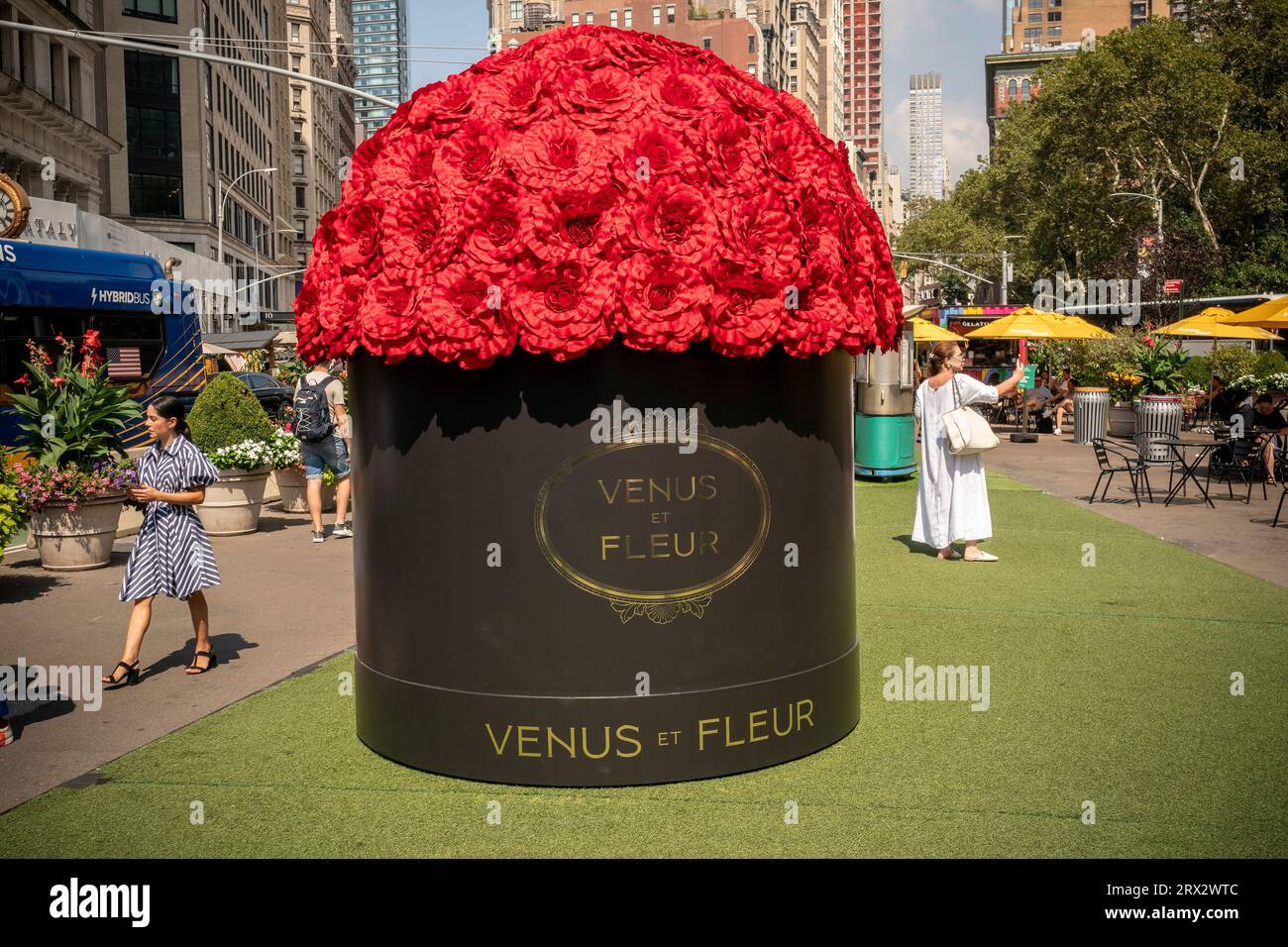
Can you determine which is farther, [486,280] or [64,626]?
[64,626]

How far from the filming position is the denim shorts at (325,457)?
42.7 ft

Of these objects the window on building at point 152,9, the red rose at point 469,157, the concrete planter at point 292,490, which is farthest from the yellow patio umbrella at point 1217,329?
the window on building at point 152,9

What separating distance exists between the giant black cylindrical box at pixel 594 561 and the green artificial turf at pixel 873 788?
244mm

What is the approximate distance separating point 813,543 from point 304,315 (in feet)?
8.12

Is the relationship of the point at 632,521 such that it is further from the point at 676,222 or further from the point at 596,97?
the point at 596,97

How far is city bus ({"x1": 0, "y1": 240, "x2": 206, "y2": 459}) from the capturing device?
20.4m

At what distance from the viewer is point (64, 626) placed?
350 inches

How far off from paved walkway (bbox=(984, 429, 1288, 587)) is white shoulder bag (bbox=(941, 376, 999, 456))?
2552mm

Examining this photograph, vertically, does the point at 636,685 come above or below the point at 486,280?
below

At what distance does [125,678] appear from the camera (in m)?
7.13

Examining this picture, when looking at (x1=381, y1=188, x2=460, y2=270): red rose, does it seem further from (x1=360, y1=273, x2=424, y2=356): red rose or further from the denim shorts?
the denim shorts
